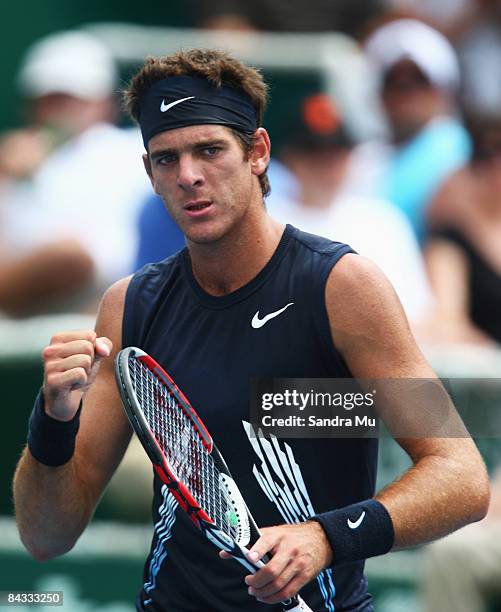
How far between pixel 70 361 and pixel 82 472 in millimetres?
575

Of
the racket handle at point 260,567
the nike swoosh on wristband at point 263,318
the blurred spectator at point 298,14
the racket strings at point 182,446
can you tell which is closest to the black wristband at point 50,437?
the racket strings at point 182,446

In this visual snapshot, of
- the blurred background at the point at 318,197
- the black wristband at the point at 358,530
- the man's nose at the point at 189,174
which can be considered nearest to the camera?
the black wristband at the point at 358,530

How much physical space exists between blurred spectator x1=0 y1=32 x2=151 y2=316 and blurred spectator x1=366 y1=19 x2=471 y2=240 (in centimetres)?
147

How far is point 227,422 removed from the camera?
13.0 ft

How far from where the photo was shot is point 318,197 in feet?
26.0

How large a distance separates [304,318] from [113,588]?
320 cm

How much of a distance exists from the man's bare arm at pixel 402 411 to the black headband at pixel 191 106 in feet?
1.77

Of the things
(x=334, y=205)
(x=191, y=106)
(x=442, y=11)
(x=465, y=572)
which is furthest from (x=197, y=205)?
(x=442, y=11)

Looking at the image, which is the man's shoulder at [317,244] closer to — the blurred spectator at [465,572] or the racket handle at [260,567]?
the racket handle at [260,567]

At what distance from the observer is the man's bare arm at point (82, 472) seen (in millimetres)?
4121

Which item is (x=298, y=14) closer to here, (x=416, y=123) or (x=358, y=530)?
(x=416, y=123)

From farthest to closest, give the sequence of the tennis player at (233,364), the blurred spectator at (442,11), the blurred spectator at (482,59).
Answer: the blurred spectator at (442,11) → the blurred spectator at (482,59) → the tennis player at (233,364)

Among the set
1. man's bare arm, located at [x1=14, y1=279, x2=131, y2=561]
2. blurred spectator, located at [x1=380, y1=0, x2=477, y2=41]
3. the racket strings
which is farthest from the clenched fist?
blurred spectator, located at [x1=380, y1=0, x2=477, y2=41]

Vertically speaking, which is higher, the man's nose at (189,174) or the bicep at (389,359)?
the man's nose at (189,174)
